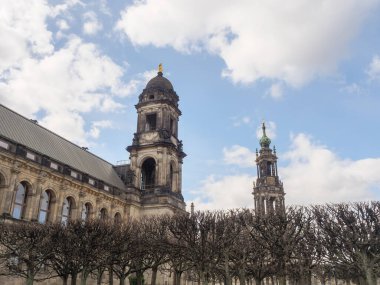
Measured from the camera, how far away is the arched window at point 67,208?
36.0 m

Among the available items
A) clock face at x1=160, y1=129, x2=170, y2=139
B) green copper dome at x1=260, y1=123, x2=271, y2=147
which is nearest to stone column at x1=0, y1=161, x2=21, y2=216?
clock face at x1=160, y1=129, x2=170, y2=139

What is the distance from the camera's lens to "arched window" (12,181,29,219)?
101 feet

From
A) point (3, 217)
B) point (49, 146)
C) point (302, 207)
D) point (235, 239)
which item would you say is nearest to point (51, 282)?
point (3, 217)

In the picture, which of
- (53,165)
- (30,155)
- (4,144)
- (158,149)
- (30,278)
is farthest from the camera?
(158,149)

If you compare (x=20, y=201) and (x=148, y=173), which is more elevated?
(x=148, y=173)

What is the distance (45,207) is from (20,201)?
2.83 meters

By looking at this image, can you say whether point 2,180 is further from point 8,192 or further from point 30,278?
point 30,278

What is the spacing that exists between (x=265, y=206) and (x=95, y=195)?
145 ft

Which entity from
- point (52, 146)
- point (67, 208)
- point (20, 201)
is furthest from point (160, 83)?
point (20, 201)

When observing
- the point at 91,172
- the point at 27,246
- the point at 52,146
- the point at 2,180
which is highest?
the point at 52,146

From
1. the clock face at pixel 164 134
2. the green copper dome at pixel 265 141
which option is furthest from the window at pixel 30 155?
the green copper dome at pixel 265 141

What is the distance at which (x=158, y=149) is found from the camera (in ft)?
158

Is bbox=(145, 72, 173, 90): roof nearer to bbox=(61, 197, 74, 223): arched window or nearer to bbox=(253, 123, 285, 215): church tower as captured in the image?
bbox=(61, 197, 74, 223): arched window

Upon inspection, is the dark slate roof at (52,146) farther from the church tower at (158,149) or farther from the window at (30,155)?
the church tower at (158,149)
